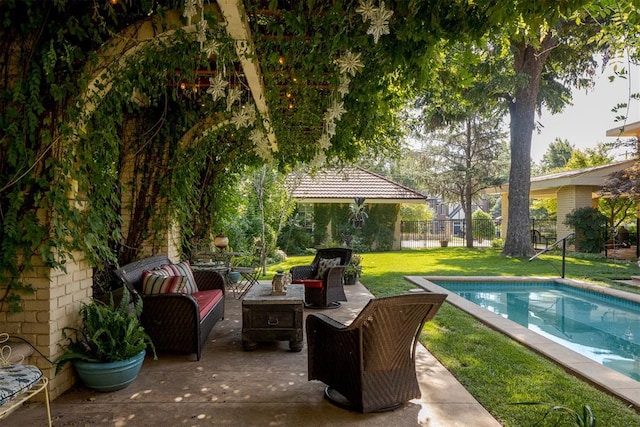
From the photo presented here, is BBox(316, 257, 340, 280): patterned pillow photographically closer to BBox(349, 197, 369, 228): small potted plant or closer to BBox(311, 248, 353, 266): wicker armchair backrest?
BBox(311, 248, 353, 266): wicker armchair backrest

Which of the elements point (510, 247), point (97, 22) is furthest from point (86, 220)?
point (510, 247)

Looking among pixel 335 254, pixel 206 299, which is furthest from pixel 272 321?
pixel 335 254

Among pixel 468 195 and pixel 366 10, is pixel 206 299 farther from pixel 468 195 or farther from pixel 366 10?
pixel 468 195

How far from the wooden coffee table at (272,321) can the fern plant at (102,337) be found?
1178mm

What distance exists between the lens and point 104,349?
10.9 feet

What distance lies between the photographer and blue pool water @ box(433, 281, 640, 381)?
5.18m

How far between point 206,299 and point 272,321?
0.94m

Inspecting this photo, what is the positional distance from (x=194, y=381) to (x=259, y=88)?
2.95 metres

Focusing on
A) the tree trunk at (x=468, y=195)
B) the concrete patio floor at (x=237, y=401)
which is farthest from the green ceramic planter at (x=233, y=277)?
the tree trunk at (x=468, y=195)

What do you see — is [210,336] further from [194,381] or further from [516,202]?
[516,202]

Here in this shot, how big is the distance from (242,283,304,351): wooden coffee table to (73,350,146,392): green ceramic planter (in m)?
1.26

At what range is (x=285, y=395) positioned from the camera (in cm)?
329

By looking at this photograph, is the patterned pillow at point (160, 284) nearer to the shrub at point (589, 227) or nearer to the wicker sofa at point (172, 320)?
the wicker sofa at point (172, 320)

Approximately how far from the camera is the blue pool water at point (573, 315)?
518 centimetres
